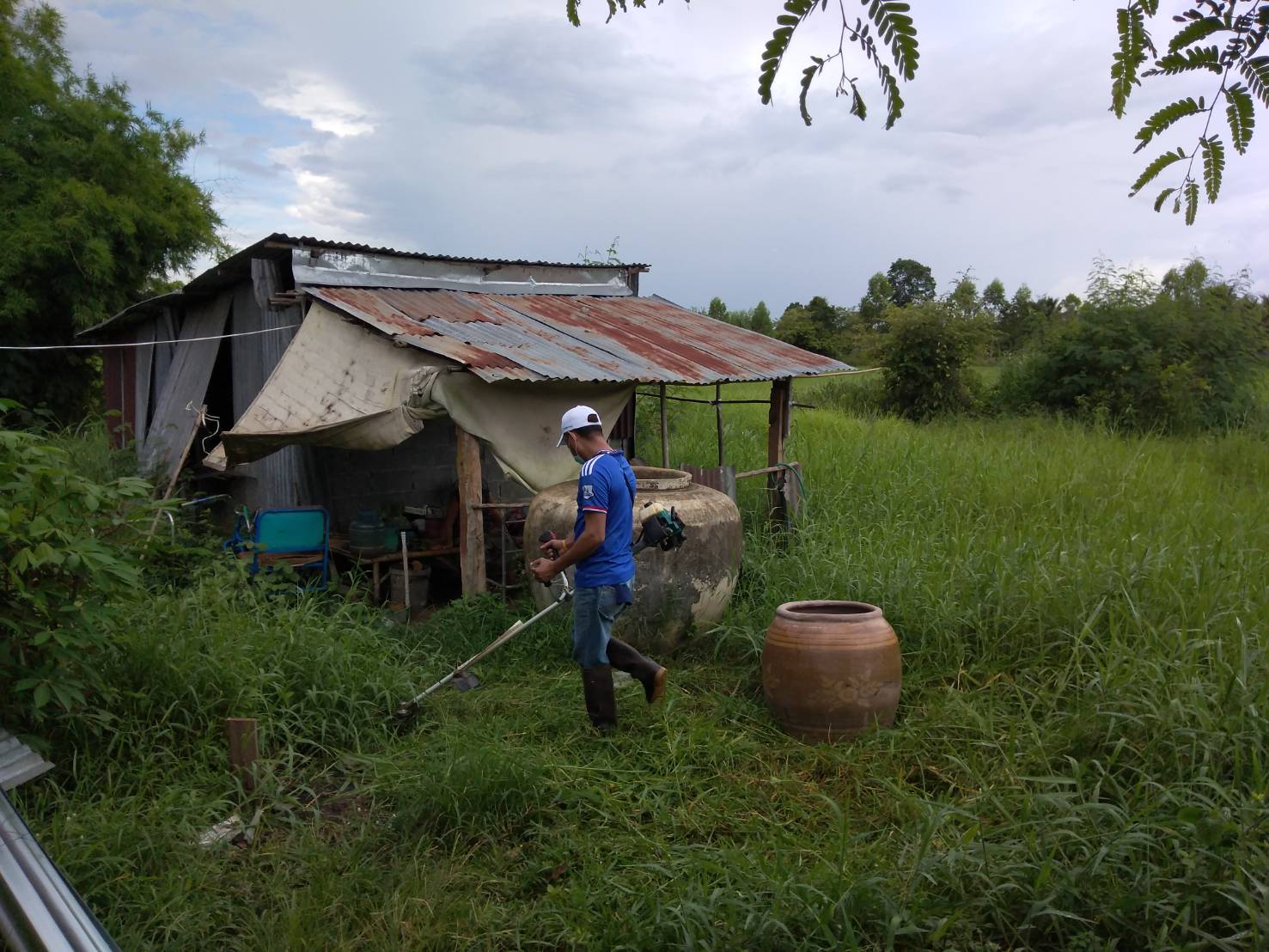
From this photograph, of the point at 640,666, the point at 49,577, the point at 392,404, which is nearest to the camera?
the point at 49,577

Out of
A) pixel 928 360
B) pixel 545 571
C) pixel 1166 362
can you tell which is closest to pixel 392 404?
pixel 545 571

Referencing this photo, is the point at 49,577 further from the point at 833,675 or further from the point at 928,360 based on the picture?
the point at 928,360

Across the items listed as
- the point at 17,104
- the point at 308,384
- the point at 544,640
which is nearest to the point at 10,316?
the point at 17,104

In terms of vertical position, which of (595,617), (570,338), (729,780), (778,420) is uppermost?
(570,338)

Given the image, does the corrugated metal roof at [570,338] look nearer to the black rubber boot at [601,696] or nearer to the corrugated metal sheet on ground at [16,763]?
the black rubber boot at [601,696]

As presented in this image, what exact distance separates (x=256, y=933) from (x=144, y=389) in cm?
934

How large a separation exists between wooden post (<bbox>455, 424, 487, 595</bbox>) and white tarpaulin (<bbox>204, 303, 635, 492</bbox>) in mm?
198

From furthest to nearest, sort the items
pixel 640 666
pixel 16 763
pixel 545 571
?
pixel 640 666 → pixel 545 571 → pixel 16 763

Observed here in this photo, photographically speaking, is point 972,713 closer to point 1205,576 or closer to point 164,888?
point 1205,576

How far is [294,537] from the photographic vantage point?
7.40 metres

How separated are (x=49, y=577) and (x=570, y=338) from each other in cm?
493

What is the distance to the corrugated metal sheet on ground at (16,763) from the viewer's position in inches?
149

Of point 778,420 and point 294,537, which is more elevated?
point 778,420

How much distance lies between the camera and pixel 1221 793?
3.30 m
